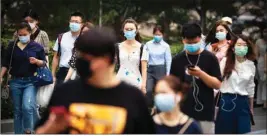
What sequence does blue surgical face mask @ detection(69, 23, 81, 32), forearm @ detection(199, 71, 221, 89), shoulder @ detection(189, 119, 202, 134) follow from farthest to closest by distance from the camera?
1. blue surgical face mask @ detection(69, 23, 81, 32)
2. forearm @ detection(199, 71, 221, 89)
3. shoulder @ detection(189, 119, 202, 134)

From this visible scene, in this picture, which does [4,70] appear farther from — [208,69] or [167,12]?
[167,12]

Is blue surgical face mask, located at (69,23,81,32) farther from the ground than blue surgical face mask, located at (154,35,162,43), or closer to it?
farther from the ground

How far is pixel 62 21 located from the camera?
1292 centimetres

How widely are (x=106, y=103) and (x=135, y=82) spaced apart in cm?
434

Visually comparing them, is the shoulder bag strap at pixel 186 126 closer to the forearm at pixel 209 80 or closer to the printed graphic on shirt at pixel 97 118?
the printed graphic on shirt at pixel 97 118

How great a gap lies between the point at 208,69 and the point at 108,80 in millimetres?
2402

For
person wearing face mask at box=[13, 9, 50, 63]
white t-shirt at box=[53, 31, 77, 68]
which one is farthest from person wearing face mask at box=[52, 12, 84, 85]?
person wearing face mask at box=[13, 9, 50, 63]

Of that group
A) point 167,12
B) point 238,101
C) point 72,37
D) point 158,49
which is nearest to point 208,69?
point 238,101

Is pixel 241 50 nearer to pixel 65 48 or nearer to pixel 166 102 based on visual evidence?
pixel 65 48

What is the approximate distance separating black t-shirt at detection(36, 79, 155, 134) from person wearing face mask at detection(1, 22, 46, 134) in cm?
414

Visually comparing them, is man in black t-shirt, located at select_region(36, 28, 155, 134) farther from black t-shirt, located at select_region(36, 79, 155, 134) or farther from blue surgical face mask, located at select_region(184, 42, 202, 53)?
blue surgical face mask, located at select_region(184, 42, 202, 53)

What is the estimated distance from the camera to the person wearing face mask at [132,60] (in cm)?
773

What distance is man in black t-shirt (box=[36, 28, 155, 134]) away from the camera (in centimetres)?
340

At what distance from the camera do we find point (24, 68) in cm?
761
